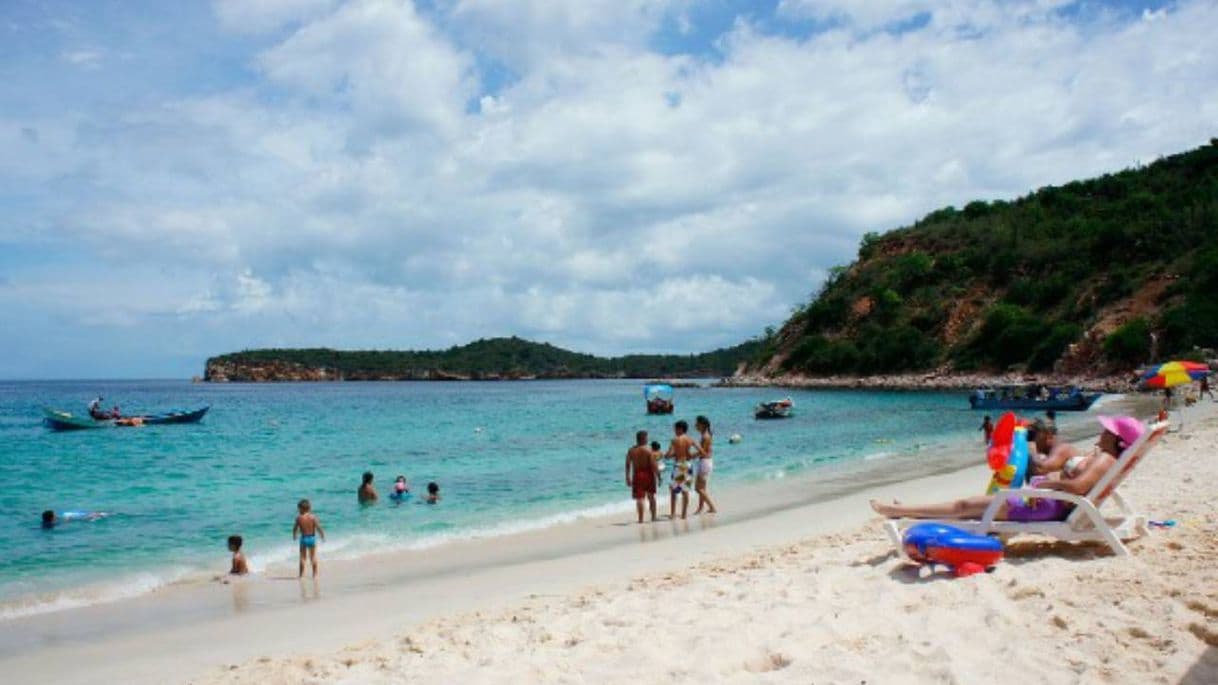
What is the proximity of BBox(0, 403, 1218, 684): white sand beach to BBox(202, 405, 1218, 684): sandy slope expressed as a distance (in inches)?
0.8

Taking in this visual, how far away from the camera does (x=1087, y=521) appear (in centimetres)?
720

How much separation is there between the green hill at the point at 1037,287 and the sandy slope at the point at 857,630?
54.0 m

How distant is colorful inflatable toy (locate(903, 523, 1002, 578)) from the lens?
22.0ft

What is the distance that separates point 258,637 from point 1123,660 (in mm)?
6974

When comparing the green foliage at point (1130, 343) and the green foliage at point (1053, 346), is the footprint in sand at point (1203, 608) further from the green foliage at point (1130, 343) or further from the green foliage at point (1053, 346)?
the green foliage at point (1053, 346)

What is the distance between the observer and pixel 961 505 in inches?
307

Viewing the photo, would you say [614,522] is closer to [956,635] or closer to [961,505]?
[961,505]

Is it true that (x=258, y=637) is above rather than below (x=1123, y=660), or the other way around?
below

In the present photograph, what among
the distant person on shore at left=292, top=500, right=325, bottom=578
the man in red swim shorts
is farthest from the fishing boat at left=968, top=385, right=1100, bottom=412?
the distant person on shore at left=292, top=500, right=325, bottom=578

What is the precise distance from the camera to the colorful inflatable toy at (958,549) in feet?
22.0

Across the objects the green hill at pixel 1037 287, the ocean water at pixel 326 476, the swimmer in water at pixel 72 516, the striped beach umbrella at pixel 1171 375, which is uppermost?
the green hill at pixel 1037 287

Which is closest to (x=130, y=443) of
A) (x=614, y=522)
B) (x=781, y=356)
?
(x=614, y=522)

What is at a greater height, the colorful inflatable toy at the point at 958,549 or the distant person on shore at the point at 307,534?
the colorful inflatable toy at the point at 958,549

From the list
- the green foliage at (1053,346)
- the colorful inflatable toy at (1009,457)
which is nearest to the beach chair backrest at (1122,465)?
the colorful inflatable toy at (1009,457)
